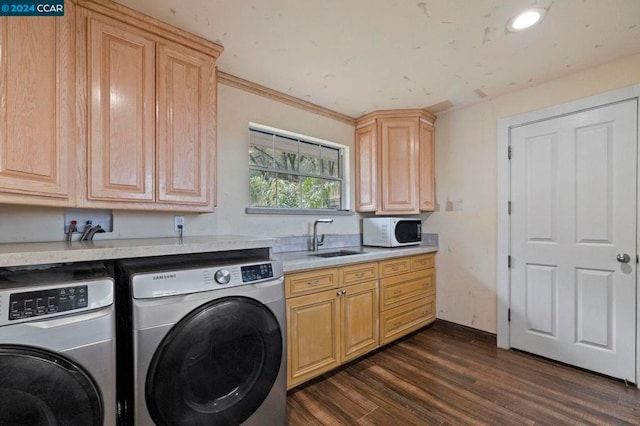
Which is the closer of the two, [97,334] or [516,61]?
[97,334]

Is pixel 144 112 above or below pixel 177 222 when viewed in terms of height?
above

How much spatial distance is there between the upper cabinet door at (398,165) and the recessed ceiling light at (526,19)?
50.9 inches

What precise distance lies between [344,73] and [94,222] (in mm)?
1996

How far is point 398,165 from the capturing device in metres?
2.97

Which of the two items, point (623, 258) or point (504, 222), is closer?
point (623, 258)

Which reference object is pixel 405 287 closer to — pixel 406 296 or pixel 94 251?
pixel 406 296

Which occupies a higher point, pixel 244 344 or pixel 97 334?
pixel 97 334

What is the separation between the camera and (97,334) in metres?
1.00

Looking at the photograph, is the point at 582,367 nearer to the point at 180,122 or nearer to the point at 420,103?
the point at 420,103

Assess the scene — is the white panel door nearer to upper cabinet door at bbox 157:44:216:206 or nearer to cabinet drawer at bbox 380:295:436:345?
cabinet drawer at bbox 380:295:436:345

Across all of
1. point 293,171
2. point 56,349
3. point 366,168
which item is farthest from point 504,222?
point 56,349

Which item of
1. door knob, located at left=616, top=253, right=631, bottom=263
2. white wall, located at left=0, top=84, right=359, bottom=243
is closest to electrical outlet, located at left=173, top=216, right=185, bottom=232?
white wall, located at left=0, top=84, right=359, bottom=243

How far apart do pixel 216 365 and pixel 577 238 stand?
2.73 metres

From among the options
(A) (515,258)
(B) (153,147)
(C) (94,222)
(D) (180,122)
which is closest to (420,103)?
(A) (515,258)
